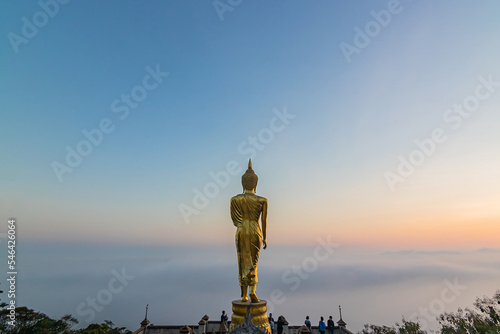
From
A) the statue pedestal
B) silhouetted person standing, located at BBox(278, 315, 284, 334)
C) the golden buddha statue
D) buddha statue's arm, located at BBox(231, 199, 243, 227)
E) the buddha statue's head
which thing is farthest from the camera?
silhouetted person standing, located at BBox(278, 315, 284, 334)

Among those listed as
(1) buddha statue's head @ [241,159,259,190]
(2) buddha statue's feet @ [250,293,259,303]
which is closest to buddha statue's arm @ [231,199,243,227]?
(1) buddha statue's head @ [241,159,259,190]

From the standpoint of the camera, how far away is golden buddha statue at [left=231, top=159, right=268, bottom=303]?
9812mm

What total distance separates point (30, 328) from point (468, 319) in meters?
25.7

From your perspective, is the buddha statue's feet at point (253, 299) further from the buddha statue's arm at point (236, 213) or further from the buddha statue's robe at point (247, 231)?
the buddha statue's arm at point (236, 213)

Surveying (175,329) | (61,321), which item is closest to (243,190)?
(175,329)

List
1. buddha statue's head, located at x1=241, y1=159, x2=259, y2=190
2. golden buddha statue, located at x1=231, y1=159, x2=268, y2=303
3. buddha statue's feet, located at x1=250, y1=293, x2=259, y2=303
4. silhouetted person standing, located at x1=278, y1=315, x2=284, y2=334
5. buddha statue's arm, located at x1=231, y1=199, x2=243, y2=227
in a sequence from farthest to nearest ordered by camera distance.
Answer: silhouetted person standing, located at x1=278, y1=315, x2=284, y2=334 < buddha statue's head, located at x1=241, y1=159, x2=259, y2=190 < buddha statue's arm, located at x1=231, y1=199, x2=243, y2=227 < golden buddha statue, located at x1=231, y1=159, x2=268, y2=303 < buddha statue's feet, located at x1=250, y1=293, x2=259, y2=303

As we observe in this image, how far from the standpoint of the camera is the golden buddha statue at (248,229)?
32.2 ft

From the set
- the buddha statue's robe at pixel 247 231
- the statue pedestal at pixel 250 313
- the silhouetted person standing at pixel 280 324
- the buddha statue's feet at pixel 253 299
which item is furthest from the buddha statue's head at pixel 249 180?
the silhouetted person standing at pixel 280 324

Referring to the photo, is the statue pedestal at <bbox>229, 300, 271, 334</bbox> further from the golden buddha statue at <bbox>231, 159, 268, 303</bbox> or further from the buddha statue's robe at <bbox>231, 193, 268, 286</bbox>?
the buddha statue's robe at <bbox>231, 193, 268, 286</bbox>

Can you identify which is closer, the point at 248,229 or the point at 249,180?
the point at 248,229

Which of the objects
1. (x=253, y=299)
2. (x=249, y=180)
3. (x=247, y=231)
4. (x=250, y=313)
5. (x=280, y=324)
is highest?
(x=249, y=180)

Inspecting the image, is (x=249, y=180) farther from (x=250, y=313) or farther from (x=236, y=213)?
(x=250, y=313)

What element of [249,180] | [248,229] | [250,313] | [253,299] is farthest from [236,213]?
[250,313]

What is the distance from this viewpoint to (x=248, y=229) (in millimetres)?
10219
